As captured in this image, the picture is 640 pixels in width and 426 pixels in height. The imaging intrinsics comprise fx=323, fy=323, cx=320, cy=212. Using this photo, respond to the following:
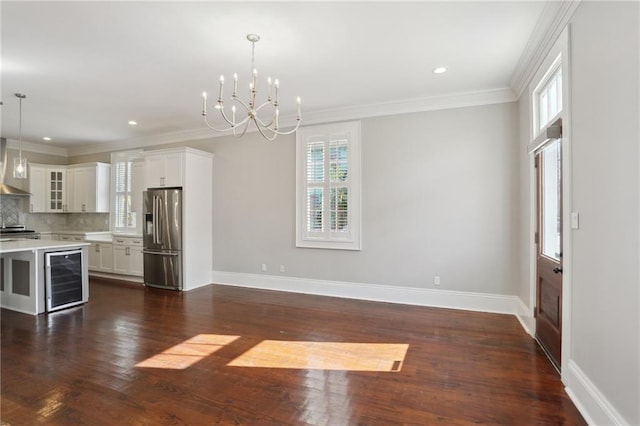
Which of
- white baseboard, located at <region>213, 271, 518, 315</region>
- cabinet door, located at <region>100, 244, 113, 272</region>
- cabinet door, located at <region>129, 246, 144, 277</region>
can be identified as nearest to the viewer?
white baseboard, located at <region>213, 271, 518, 315</region>

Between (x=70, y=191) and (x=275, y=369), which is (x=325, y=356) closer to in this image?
(x=275, y=369)

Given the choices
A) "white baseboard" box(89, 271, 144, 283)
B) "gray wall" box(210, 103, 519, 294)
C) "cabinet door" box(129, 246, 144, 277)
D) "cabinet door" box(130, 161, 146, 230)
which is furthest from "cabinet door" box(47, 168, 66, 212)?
"gray wall" box(210, 103, 519, 294)

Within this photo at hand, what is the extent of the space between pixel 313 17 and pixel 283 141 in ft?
9.53

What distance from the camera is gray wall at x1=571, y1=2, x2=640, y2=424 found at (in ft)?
5.39

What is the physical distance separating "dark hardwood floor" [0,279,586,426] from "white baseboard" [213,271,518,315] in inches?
8.6

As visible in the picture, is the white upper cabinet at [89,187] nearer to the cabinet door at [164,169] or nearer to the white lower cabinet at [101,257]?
the white lower cabinet at [101,257]

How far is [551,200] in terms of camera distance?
9.70 feet

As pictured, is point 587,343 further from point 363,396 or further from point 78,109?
point 78,109

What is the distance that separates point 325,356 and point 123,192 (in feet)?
20.3

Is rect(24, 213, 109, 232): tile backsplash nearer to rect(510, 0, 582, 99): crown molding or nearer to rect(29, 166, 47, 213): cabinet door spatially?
rect(29, 166, 47, 213): cabinet door

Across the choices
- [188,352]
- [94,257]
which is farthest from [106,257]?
[188,352]

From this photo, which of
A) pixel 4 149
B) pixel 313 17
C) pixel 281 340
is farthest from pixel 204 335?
pixel 4 149

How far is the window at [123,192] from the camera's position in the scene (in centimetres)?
683

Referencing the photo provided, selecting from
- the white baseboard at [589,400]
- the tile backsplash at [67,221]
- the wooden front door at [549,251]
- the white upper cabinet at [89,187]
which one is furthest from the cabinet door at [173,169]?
the white baseboard at [589,400]
